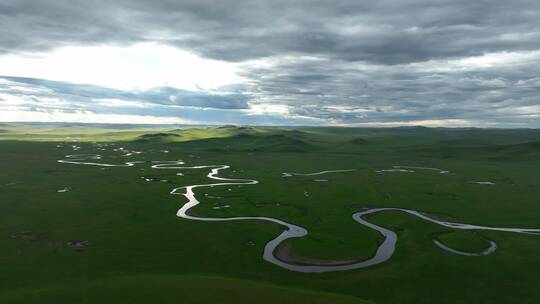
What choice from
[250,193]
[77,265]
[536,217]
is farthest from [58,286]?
[536,217]

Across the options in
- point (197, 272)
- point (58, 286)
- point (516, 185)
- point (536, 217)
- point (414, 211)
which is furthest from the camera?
point (516, 185)

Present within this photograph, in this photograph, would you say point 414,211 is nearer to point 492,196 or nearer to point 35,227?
point 492,196

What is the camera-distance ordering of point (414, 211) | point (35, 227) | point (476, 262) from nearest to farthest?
point (476, 262) → point (35, 227) → point (414, 211)

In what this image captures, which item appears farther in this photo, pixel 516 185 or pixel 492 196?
pixel 516 185

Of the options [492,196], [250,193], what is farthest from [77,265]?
[492,196]

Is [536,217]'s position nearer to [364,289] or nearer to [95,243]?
[364,289]

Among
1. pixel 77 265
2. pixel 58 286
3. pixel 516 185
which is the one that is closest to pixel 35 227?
pixel 77 265

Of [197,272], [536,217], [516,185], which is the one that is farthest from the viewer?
[516,185]

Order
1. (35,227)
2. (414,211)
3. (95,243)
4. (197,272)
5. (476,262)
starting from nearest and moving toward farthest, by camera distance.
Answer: (197,272), (476,262), (95,243), (35,227), (414,211)

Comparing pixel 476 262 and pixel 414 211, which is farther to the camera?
pixel 414 211
